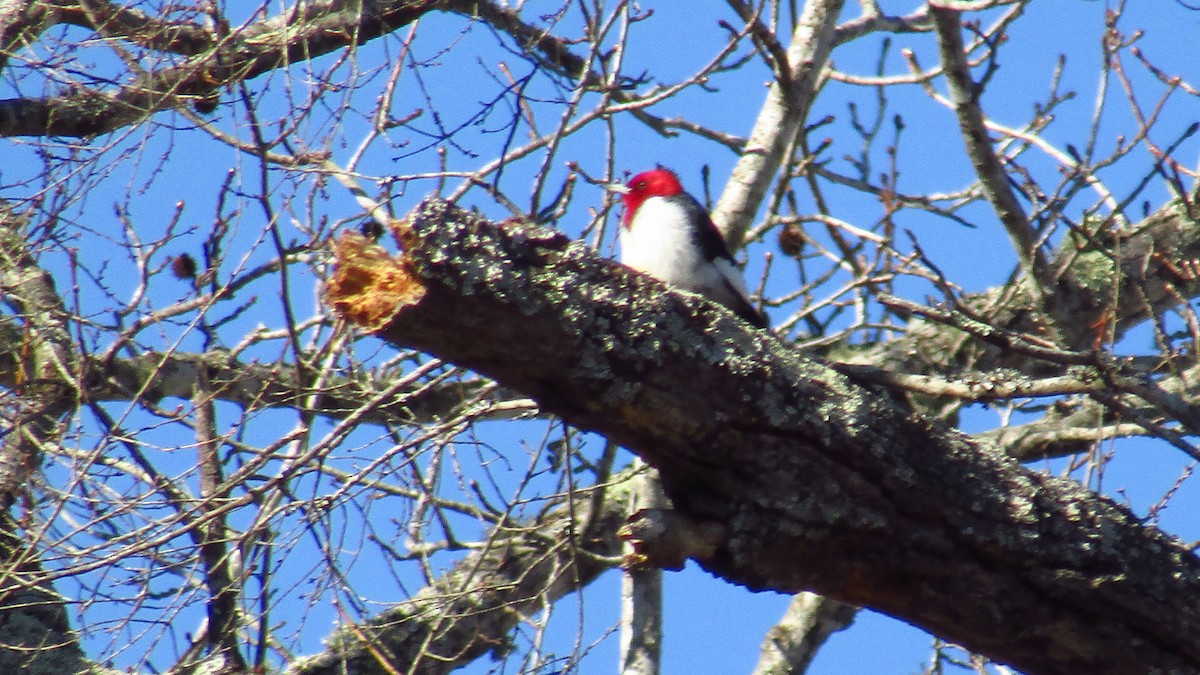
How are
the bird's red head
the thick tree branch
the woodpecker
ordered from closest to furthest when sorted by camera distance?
the thick tree branch → the woodpecker → the bird's red head

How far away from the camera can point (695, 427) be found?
2084mm

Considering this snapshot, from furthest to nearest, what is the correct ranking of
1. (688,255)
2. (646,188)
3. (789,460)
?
(646,188)
(688,255)
(789,460)

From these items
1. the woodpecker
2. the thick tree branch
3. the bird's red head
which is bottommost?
the thick tree branch

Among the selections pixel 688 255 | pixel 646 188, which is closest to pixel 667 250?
pixel 688 255

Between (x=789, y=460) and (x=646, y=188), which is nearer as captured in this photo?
(x=789, y=460)

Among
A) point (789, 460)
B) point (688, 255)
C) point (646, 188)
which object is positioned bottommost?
point (789, 460)

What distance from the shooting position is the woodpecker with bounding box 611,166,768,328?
3820 mm

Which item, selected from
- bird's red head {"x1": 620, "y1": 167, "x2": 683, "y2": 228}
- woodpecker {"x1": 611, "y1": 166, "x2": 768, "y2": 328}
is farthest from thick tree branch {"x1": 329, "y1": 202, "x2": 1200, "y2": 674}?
bird's red head {"x1": 620, "y1": 167, "x2": 683, "y2": 228}

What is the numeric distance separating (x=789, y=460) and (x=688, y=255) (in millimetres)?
1737

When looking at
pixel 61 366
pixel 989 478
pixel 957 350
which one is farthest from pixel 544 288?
pixel 957 350

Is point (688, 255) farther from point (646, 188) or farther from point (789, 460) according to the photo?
point (789, 460)

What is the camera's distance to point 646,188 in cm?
443

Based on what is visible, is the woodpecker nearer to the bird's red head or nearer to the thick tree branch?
the bird's red head

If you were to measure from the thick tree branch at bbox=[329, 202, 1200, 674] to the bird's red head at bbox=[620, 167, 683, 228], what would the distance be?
216 centimetres
